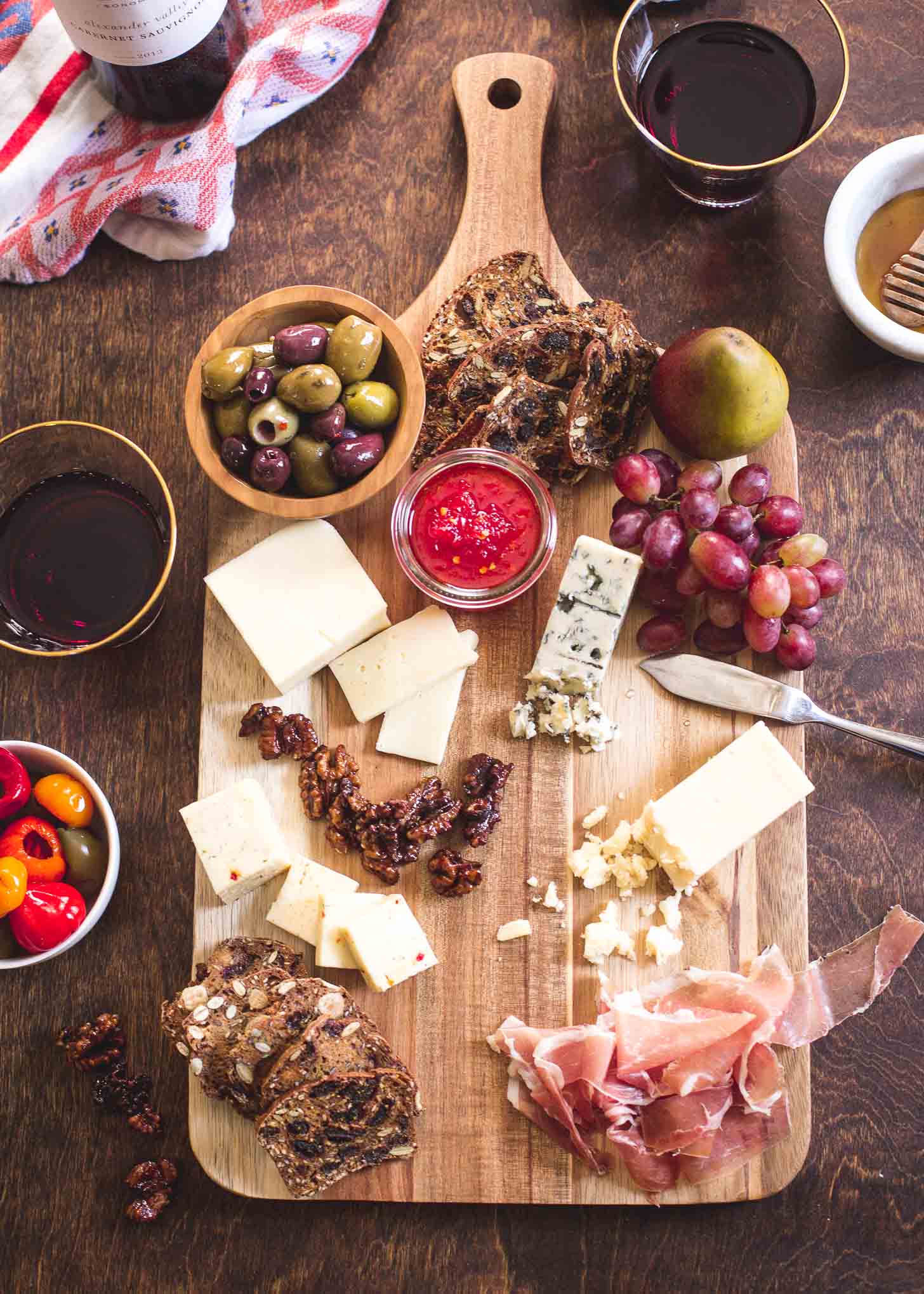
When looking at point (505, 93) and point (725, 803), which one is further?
point (505, 93)

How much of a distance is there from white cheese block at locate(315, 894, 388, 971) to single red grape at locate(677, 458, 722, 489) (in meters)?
0.86

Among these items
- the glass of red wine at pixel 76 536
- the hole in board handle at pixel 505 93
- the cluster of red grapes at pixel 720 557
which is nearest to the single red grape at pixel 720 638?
the cluster of red grapes at pixel 720 557

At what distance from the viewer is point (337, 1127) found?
173 cm

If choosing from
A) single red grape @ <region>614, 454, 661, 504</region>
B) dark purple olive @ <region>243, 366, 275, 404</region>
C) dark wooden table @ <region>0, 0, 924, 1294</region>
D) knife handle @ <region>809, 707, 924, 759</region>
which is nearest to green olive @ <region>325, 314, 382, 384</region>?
dark purple olive @ <region>243, 366, 275, 404</region>

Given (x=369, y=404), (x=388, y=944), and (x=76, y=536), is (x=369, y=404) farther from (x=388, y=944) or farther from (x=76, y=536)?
(x=388, y=944)

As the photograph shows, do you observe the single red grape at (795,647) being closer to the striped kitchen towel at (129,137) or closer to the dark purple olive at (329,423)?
the dark purple olive at (329,423)

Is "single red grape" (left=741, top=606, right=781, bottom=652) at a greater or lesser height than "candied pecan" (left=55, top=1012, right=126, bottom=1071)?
greater

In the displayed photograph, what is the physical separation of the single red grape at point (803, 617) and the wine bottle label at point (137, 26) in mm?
1384

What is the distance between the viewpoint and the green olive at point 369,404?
1.76m

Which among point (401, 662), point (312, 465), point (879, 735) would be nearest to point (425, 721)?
point (401, 662)

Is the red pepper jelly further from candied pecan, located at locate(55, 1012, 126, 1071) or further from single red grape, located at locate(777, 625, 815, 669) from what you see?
candied pecan, located at locate(55, 1012, 126, 1071)

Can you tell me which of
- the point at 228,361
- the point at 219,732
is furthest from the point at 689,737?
the point at 228,361

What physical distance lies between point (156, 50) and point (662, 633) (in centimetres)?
128

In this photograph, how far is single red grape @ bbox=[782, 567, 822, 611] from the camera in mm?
1802
